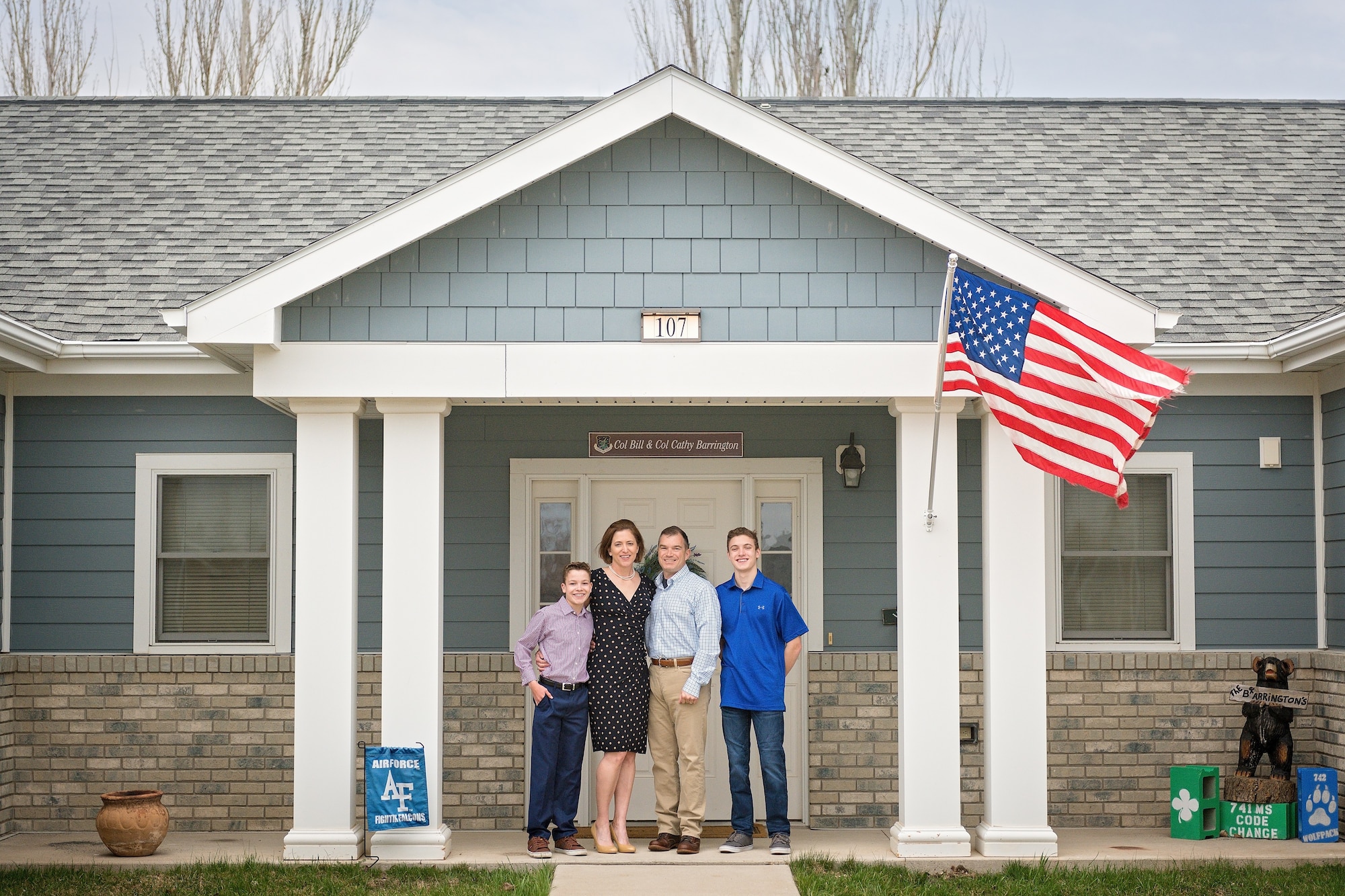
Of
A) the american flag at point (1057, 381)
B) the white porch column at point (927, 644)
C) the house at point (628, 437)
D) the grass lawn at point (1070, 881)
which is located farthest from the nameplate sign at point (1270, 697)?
the american flag at point (1057, 381)

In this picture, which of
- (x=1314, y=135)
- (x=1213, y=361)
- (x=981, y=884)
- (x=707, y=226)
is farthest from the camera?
(x=1314, y=135)

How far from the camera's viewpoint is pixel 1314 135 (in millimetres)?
11047

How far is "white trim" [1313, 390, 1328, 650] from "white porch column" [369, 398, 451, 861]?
18.2 ft

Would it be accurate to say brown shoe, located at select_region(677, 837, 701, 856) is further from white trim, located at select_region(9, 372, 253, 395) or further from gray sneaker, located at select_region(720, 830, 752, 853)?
white trim, located at select_region(9, 372, 253, 395)

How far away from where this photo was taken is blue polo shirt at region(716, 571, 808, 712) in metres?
6.90

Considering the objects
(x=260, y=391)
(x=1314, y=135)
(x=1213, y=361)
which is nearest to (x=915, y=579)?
(x=1213, y=361)

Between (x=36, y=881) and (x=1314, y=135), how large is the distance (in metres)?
11.0

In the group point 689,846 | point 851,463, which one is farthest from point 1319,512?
point 689,846

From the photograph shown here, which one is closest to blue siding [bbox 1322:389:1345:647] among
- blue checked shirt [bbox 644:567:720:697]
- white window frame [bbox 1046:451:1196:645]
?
white window frame [bbox 1046:451:1196:645]

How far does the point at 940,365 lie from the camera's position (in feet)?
21.1

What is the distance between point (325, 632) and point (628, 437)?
2.47 metres

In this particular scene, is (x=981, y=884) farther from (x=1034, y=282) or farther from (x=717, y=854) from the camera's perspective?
(x=1034, y=282)

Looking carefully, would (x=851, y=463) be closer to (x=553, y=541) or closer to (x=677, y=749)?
(x=553, y=541)

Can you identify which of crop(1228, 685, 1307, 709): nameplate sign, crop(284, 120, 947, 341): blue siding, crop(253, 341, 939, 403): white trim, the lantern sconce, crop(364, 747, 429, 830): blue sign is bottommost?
crop(364, 747, 429, 830): blue sign
